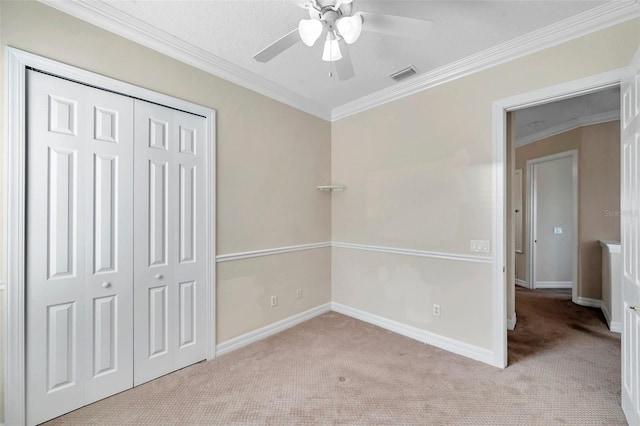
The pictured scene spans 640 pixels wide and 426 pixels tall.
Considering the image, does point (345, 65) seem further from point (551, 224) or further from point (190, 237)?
point (551, 224)

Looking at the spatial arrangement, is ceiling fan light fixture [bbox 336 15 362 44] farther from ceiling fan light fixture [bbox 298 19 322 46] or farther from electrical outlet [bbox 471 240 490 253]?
electrical outlet [bbox 471 240 490 253]

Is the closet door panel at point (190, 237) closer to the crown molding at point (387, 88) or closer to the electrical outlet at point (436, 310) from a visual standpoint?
the crown molding at point (387, 88)

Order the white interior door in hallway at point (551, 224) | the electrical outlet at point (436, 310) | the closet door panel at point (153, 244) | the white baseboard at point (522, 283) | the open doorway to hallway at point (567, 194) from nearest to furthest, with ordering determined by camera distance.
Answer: the closet door panel at point (153, 244)
the electrical outlet at point (436, 310)
the open doorway to hallway at point (567, 194)
the white interior door in hallway at point (551, 224)
the white baseboard at point (522, 283)

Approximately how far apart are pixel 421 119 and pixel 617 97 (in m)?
2.83

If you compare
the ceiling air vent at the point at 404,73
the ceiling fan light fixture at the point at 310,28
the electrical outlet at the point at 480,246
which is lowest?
the electrical outlet at the point at 480,246

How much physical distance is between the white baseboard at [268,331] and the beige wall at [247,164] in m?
0.06

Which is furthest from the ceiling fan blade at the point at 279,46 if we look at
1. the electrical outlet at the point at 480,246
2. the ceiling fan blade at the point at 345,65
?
the electrical outlet at the point at 480,246

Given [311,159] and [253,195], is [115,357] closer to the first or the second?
[253,195]

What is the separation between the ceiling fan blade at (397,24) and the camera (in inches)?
58.1

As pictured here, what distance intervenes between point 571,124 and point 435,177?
3.29m

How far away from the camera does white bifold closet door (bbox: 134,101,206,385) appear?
2156 mm

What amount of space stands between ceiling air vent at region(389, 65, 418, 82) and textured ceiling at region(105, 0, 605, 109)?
0.06 meters

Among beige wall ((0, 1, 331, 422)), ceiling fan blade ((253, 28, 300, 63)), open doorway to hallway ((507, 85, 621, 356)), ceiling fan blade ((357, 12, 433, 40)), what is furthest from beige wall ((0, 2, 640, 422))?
ceiling fan blade ((357, 12, 433, 40))

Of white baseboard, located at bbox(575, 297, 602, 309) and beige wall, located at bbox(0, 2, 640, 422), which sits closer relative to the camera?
beige wall, located at bbox(0, 2, 640, 422)
